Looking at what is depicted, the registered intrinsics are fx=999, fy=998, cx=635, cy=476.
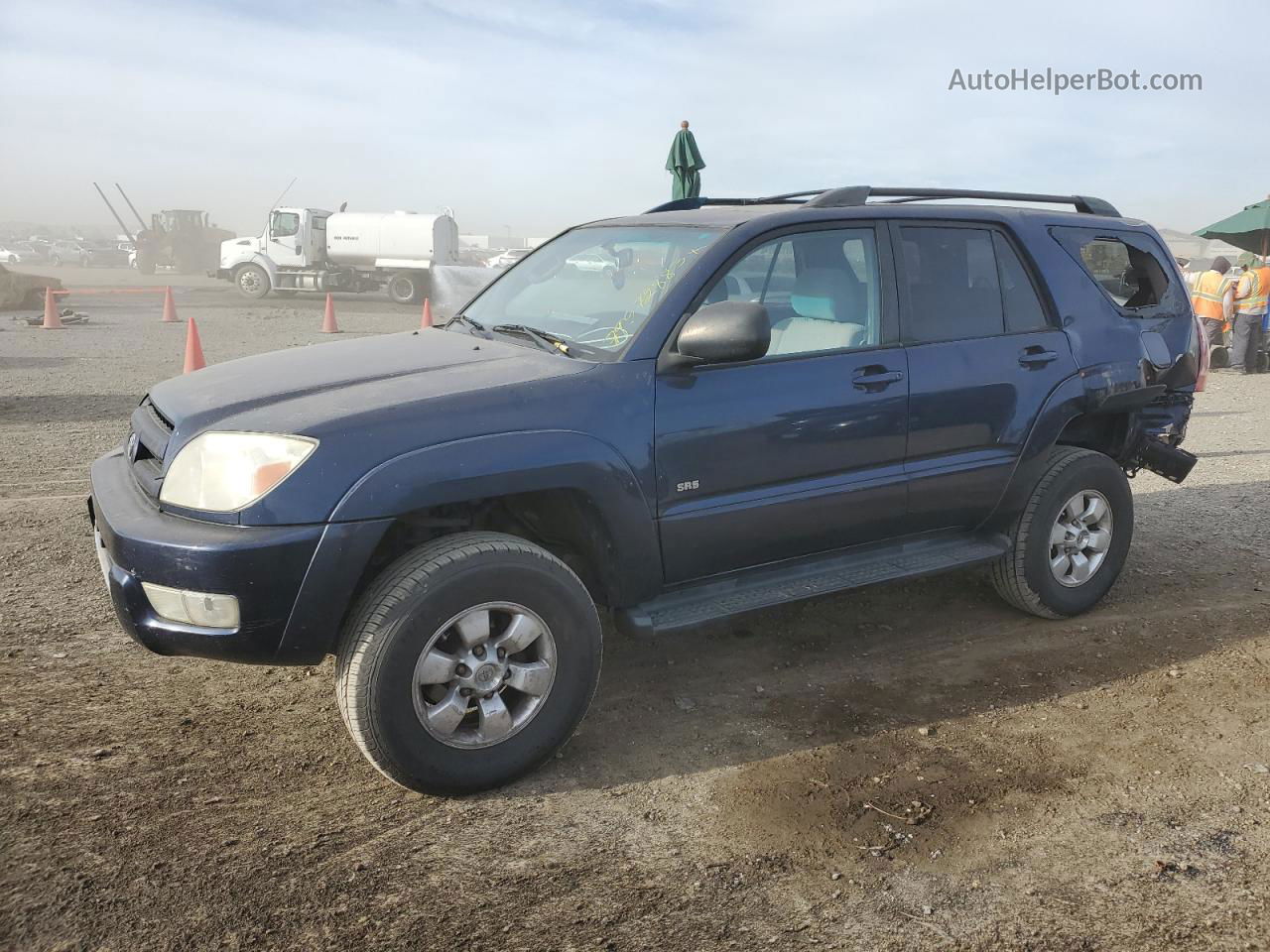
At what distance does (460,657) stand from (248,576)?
2.16 feet

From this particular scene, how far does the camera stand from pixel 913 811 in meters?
3.06

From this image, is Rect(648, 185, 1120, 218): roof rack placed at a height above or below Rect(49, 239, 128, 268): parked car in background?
below

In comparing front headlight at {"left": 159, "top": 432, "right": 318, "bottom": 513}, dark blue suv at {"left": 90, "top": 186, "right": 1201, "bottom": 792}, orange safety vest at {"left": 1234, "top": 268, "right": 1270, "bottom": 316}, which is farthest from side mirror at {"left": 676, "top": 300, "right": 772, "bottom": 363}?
orange safety vest at {"left": 1234, "top": 268, "right": 1270, "bottom": 316}

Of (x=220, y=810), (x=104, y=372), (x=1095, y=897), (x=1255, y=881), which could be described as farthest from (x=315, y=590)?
(x=104, y=372)

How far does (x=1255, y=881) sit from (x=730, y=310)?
2221mm

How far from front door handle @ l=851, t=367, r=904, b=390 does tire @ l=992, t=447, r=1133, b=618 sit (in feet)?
3.33

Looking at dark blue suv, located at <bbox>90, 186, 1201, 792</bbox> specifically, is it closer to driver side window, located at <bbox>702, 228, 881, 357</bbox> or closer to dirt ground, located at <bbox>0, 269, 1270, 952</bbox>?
driver side window, located at <bbox>702, 228, 881, 357</bbox>

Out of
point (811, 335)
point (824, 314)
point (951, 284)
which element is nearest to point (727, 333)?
point (811, 335)

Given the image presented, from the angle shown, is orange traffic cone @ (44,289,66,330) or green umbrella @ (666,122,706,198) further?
orange traffic cone @ (44,289,66,330)

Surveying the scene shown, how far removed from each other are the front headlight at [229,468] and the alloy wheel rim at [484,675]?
65 cm

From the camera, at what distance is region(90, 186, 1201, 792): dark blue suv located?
2.91 m

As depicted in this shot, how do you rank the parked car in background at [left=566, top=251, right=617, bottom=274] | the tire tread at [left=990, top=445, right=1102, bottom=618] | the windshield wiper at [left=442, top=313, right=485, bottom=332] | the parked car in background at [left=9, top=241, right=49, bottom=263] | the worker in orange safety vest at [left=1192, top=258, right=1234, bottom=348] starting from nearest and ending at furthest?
the parked car in background at [left=566, top=251, right=617, bottom=274] → the windshield wiper at [left=442, top=313, right=485, bottom=332] → the tire tread at [left=990, top=445, right=1102, bottom=618] → the worker in orange safety vest at [left=1192, top=258, right=1234, bottom=348] → the parked car in background at [left=9, top=241, right=49, bottom=263]

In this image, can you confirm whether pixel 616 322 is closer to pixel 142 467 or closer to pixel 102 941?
pixel 142 467

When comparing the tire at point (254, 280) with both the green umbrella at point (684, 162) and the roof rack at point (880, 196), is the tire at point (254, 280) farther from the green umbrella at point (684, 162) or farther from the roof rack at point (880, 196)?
the roof rack at point (880, 196)
